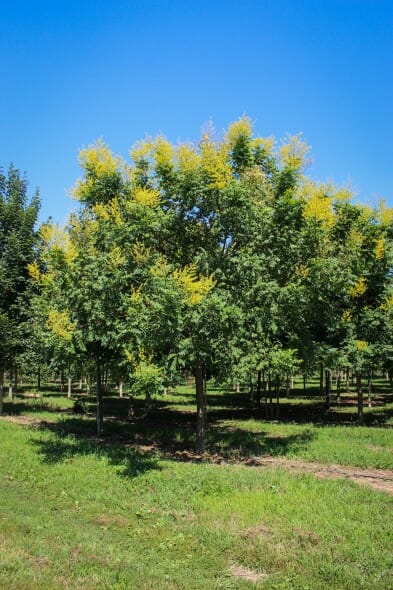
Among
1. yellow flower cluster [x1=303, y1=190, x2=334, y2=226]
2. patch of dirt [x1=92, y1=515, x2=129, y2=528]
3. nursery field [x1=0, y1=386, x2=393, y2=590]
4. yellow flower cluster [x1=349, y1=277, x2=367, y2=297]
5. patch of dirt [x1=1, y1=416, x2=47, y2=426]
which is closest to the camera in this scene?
nursery field [x1=0, y1=386, x2=393, y2=590]

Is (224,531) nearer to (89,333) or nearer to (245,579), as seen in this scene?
(245,579)

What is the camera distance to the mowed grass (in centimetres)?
702

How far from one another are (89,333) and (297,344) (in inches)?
302

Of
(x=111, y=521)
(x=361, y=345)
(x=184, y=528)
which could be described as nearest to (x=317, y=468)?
(x=184, y=528)

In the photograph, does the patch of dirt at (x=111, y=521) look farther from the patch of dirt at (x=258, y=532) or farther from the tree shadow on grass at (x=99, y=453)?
the tree shadow on grass at (x=99, y=453)

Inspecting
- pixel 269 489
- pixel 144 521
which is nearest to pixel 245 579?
pixel 144 521

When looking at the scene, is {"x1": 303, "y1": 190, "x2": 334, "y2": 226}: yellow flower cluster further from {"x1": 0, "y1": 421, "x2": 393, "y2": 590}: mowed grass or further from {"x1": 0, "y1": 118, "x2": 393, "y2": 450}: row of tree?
{"x1": 0, "y1": 421, "x2": 393, "y2": 590}: mowed grass

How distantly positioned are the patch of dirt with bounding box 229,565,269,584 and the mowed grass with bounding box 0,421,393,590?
6 cm

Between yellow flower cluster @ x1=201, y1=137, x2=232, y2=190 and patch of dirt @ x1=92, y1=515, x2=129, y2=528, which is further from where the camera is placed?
yellow flower cluster @ x1=201, y1=137, x2=232, y2=190

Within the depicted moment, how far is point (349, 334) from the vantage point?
21.9 m

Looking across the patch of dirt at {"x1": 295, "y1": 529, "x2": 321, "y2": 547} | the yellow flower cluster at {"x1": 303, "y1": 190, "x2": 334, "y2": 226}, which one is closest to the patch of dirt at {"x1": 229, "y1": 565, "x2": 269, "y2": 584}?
the patch of dirt at {"x1": 295, "y1": 529, "x2": 321, "y2": 547}

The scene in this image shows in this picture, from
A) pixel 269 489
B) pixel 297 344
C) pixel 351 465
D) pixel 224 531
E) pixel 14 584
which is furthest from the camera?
pixel 297 344

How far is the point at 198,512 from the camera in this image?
9.85m

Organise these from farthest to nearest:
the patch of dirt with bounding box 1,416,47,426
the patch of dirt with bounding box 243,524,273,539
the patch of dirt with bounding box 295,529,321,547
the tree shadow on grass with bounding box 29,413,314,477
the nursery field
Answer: the patch of dirt with bounding box 1,416,47,426, the tree shadow on grass with bounding box 29,413,314,477, the patch of dirt with bounding box 243,524,273,539, the patch of dirt with bounding box 295,529,321,547, the nursery field
